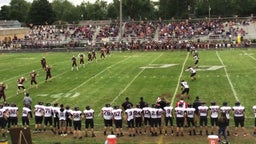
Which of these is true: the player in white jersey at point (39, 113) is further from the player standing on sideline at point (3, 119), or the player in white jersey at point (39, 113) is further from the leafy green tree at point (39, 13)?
the leafy green tree at point (39, 13)

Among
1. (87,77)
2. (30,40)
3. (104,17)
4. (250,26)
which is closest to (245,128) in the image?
(87,77)

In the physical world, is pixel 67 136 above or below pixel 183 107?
below

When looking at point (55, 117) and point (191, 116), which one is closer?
point (191, 116)

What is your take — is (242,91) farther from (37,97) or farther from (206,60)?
(206,60)

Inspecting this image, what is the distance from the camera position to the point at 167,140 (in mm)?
15992

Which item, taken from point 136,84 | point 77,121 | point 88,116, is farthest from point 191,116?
point 136,84

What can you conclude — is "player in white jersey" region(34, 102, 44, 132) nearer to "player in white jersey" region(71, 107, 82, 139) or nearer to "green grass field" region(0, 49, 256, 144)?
"green grass field" region(0, 49, 256, 144)

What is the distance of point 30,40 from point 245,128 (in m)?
54.6

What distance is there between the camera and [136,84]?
2748 cm

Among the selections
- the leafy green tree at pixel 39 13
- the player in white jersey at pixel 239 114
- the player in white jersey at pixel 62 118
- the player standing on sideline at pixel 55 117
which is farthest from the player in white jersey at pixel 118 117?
the leafy green tree at pixel 39 13

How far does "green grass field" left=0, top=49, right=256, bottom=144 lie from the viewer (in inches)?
727

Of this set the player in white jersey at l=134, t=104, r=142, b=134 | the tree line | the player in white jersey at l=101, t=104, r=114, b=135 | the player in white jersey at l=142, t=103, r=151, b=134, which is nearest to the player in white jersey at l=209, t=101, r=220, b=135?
the player in white jersey at l=142, t=103, r=151, b=134

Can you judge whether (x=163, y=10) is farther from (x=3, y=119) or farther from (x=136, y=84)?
(x=3, y=119)

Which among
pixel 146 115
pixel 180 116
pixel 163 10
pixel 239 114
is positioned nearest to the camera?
pixel 239 114
